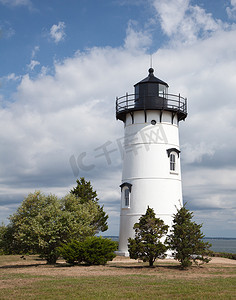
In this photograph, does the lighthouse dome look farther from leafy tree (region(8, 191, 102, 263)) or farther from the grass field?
the grass field

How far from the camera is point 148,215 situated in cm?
2177

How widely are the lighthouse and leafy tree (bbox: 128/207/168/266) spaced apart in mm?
6594

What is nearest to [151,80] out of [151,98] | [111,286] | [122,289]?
[151,98]

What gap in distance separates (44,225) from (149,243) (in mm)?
6210

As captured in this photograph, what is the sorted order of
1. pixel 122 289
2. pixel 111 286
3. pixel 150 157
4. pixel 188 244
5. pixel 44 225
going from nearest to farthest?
pixel 122 289, pixel 111 286, pixel 188 244, pixel 44 225, pixel 150 157

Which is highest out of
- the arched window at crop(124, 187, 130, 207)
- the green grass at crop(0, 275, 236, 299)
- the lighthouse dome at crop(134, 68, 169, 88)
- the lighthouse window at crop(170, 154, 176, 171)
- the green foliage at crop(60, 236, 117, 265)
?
the lighthouse dome at crop(134, 68, 169, 88)

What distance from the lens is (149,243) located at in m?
20.8

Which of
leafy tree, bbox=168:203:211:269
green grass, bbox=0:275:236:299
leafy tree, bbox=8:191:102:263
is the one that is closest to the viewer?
green grass, bbox=0:275:236:299

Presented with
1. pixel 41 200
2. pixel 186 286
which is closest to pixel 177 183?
pixel 41 200

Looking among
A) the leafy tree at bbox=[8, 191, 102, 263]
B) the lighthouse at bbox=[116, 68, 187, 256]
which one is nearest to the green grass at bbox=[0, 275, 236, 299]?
the leafy tree at bbox=[8, 191, 102, 263]

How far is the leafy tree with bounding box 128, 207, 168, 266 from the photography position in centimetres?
2058

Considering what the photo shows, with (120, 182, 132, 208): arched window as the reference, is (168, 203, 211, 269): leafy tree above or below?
below

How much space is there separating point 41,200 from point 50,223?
203cm

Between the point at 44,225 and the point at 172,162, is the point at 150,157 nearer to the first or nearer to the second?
the point at 172,162
